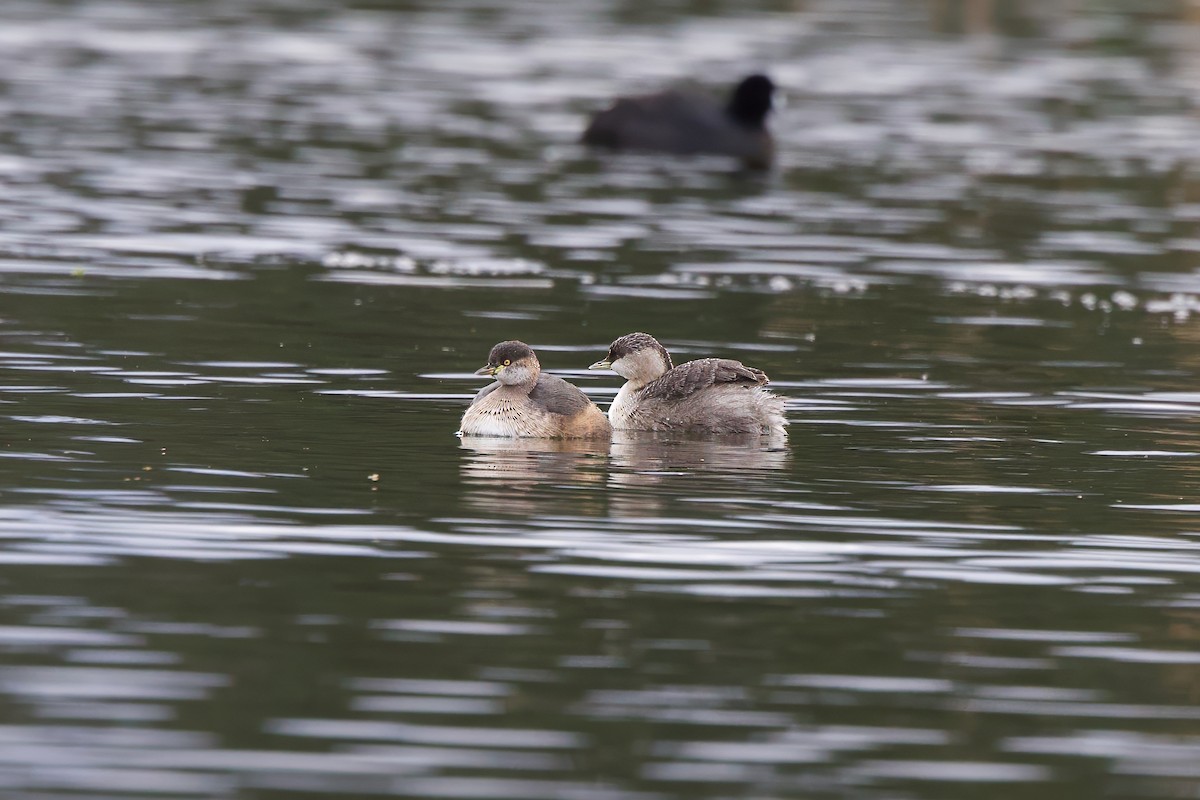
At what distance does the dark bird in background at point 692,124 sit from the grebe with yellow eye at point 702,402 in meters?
18.1

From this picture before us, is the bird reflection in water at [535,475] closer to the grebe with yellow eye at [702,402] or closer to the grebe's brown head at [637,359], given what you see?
the grebe with yellow eye at [702,402]

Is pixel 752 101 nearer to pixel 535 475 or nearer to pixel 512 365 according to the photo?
pixel 512 365

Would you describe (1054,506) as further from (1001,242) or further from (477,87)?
(477,87)

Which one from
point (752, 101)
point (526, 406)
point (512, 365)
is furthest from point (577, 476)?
point (752, 101)

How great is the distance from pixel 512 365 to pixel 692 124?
19816 mm

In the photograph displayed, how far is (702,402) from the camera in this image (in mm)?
15641

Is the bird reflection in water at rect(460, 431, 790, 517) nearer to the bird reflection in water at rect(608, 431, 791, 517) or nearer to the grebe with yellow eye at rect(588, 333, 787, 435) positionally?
the bird reflection in water at rect(608, 431, 791, 517)

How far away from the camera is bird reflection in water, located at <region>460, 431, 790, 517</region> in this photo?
12.6 m

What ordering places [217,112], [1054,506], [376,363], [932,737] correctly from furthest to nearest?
1. [217,112]
2. [376,363]
3. [1054,506]
4. [932,737]

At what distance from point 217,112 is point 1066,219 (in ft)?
44.6

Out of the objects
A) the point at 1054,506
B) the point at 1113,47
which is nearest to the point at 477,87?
the point at 1113,47

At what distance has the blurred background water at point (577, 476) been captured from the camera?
28.0 feet

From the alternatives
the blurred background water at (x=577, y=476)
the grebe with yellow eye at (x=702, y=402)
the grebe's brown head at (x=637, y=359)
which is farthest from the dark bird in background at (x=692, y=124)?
the grebe with yellow eye at (x=702, y=402)

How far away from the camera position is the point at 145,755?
8.09 metres
